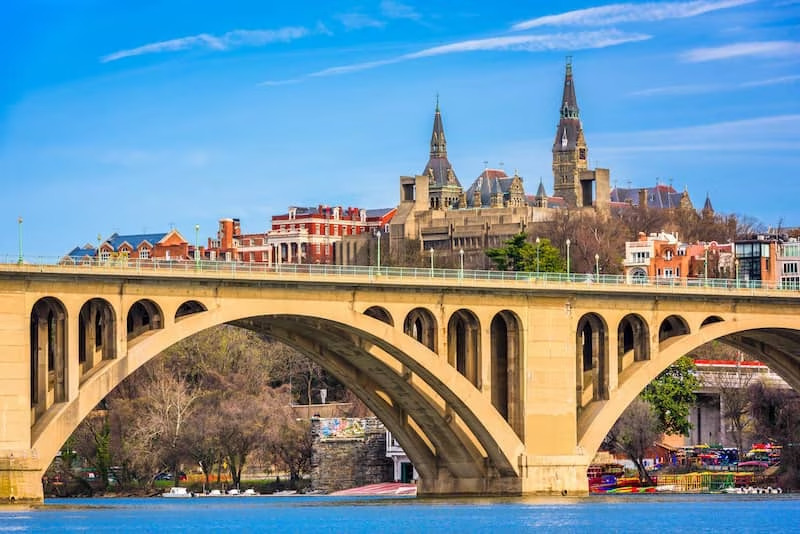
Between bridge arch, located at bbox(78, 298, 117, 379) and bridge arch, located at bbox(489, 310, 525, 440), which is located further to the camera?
bridge arch, located at bbox(489, 310, 525, 440)

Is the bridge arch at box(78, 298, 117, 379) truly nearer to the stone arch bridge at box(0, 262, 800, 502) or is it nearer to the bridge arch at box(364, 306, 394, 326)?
the stone arch bridge at box(0, 262, 800, 502)

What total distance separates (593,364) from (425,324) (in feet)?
38.4

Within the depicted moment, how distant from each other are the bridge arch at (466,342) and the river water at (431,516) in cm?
689

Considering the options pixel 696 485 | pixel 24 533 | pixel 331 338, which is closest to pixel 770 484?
pixel 696 485

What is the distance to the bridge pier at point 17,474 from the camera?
95625 mm

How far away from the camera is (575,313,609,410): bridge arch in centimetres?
11544

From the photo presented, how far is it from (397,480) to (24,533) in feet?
221

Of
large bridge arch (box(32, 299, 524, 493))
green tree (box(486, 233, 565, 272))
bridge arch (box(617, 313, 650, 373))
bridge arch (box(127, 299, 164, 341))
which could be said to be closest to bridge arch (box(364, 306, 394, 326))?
large bridge arch (box(32, 299, 524, 493))

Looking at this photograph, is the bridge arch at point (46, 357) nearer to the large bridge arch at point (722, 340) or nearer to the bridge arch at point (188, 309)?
the bridge arch at point (188, 309)

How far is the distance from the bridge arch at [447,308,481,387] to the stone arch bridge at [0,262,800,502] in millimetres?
114

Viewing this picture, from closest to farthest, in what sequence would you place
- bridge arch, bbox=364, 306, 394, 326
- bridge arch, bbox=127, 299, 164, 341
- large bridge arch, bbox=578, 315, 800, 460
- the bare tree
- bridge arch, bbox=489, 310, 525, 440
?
bridge arch, bbox=127, 299, 164, 341 < bridge arch, bbox=364, 306, 394, 326 < bridge arch, bbox=489, 310, 525, 440 < large bridge arch, bbox=578, 315, 800, 460 < the bare tree

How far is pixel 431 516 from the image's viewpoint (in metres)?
104

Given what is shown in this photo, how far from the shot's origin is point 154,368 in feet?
506

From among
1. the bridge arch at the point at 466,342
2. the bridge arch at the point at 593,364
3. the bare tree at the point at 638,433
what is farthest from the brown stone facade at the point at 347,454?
the bridge arch at the point at 466,342
